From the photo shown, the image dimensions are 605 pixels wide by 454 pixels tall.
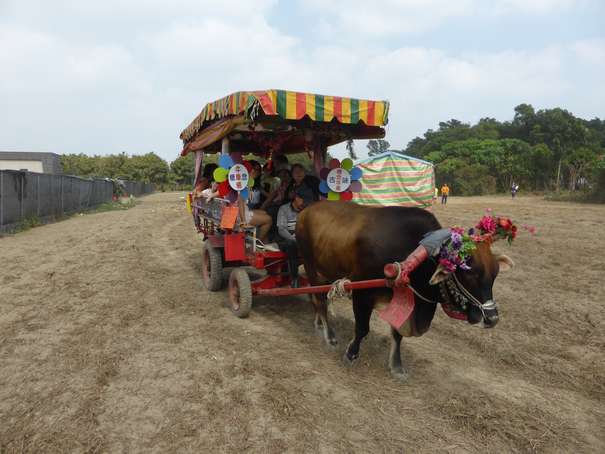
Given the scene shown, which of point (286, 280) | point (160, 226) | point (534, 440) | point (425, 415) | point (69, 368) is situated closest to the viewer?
point (534, 440)

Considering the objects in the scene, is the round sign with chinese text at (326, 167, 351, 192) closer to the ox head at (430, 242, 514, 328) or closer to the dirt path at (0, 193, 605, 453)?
the dirt path at (0, 193, 605, 453)

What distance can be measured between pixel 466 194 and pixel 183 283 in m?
36.1

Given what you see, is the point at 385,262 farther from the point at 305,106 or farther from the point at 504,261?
the point at 305,106

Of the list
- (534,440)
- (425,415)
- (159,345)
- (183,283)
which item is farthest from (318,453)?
(183,283)

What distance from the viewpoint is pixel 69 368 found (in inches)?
153

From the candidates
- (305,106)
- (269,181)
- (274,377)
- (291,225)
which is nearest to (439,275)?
(274,377)

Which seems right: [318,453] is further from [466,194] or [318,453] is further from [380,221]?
[466,194]

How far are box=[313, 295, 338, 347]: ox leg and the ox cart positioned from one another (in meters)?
0.39

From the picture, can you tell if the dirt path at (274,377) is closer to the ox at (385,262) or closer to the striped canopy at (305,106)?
the ox at (385,262)

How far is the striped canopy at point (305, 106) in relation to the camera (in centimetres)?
436

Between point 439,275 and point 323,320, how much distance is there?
192cm

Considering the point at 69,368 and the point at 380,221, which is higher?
the point at 380,221

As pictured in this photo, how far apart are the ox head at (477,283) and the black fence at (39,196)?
11985 mm

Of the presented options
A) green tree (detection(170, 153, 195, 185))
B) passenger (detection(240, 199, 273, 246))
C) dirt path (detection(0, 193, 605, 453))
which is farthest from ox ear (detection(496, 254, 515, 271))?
green tree (detection(170, 153, 195, 185))
